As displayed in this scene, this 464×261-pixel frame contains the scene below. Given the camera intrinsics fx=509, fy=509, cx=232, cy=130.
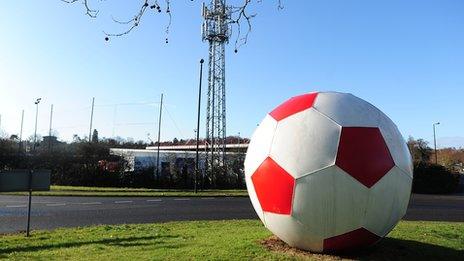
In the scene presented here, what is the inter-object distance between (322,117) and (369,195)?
1175mm

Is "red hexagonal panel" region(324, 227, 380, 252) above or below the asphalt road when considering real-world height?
above

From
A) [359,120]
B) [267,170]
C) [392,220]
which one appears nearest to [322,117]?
[359,120]

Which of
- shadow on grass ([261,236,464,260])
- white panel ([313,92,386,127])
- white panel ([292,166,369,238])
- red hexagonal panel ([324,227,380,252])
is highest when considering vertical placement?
white panel ([313,92,386,127])

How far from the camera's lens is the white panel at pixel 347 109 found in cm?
676

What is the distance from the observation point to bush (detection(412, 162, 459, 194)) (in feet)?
123

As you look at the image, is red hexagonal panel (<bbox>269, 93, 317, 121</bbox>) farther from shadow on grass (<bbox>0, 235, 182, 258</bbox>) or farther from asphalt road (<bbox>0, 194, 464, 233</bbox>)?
asphalt road (<bbox>0, 194, 464, 233</bbox>)

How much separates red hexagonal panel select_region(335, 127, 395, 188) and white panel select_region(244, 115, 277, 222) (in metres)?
1.00

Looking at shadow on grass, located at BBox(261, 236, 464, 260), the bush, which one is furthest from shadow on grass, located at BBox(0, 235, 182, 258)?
the bush

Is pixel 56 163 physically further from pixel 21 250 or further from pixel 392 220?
pixel 392 220

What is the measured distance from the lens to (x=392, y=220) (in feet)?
22.7

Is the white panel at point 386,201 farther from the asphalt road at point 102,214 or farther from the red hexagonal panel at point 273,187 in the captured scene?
the asphalt road at point 102,214

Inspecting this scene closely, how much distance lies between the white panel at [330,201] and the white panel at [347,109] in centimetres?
78

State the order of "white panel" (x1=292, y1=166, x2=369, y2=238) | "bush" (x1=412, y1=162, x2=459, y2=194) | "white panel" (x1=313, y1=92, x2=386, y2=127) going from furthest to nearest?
"bush" (x1=412, y1=162, x2=459, y2=194)
"white panel" (x1=313, y1=92, x2=386, y2=127)
"white panel" (x1=292, y1=166, x2=369, y2=238)

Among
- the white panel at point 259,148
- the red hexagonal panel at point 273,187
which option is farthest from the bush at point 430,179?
the red hexagonal panel at point 273,187
